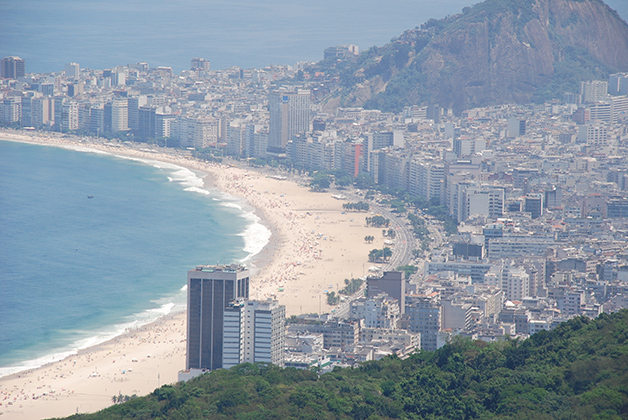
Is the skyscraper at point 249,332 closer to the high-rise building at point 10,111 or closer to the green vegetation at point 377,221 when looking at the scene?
the green vegetation at point 377,221

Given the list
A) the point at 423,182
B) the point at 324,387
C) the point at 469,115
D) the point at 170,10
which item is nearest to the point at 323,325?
the point at 324,387

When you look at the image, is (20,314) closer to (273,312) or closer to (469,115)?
(273,312)

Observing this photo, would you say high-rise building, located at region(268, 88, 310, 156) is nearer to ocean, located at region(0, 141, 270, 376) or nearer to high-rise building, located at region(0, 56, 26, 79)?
ocean, located at region(0, 141, 270, 376)

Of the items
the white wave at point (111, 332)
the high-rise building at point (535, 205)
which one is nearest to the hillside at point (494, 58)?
the high-rise building at point (535, 205)

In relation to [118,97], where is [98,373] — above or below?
below

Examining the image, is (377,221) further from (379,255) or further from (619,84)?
(619,84)
